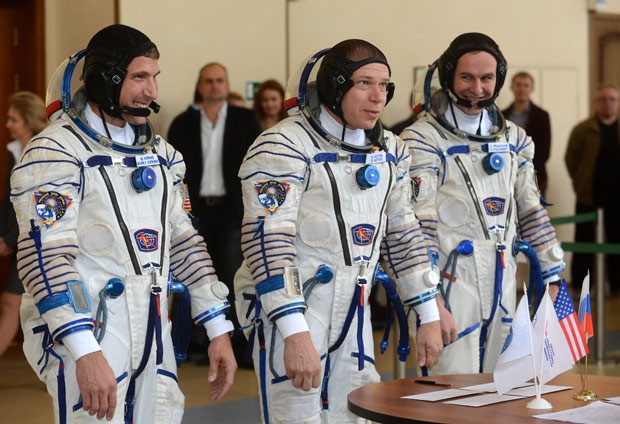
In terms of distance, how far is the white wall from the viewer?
290 inches

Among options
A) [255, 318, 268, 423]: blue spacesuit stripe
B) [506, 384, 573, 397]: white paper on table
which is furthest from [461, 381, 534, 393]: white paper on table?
[255, 318, 268, 423]: blue spacesuit stripe

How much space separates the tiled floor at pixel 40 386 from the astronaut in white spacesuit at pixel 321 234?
94.1 inches

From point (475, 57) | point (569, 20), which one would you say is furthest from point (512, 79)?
point (475, 57)

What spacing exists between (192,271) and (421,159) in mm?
1194

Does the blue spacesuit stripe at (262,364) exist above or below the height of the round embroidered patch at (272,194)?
below

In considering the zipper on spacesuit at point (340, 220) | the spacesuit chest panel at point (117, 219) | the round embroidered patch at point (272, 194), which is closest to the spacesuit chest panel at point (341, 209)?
the zipper on spacesuit at point (340, 220)

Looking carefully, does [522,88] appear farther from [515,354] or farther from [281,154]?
[515,354]

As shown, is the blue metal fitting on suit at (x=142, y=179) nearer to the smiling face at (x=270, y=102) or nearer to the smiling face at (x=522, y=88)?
the smiling face at (x=270, y=102)

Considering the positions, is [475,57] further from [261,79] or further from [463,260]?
[261,79]

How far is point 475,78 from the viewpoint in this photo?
13.8 feet

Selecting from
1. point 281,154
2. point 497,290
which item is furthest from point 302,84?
point 497,290

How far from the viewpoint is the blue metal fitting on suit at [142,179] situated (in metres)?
3.03

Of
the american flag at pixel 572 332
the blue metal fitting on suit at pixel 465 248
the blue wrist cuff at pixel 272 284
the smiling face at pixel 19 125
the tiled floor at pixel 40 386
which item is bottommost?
the tiled floor at pixel 40 386

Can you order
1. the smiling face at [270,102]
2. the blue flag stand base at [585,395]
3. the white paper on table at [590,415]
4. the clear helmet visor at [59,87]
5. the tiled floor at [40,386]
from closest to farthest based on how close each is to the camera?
1. the white paper on table at [590,415]
2. the blue flag stand base at [585,395]
3. the clear helmet visor at [59,87]
4. the tiled floor at [40,386]
5. the smiling face at [270,102]
